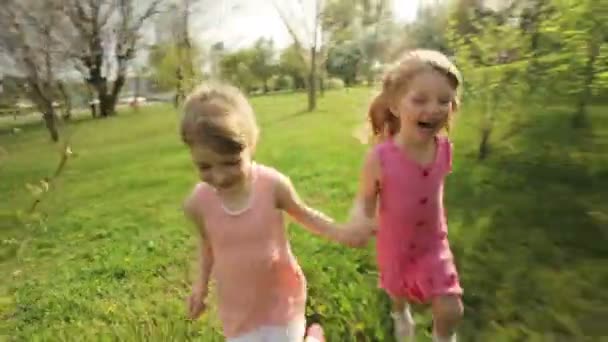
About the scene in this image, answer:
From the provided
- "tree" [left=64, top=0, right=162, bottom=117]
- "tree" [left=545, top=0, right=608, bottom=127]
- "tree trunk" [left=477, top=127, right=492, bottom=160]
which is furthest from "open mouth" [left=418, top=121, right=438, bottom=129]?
"tree" [left=64, top=0, right=162, bottom=117]

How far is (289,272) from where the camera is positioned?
2.56 metres

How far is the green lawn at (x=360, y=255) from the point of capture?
361cm

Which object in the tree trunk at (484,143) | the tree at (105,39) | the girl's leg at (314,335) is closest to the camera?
the girl's leg at (314,335)

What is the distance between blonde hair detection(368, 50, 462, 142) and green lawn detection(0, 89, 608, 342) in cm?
34

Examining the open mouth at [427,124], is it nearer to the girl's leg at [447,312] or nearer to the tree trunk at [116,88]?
the girl's leg at [447,312]

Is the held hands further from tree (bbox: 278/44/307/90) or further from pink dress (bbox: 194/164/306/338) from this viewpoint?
tree (bbox: 278/44/307/90)

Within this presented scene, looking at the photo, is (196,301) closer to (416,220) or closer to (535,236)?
(416,220)

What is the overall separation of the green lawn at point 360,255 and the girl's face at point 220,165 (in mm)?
953

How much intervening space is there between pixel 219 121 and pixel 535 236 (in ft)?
9.08

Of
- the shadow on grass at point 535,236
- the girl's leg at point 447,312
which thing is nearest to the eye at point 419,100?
the girl's leg at point 447,312

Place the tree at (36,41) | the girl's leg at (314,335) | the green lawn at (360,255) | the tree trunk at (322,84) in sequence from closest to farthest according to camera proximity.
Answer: the girl's leg at (314,335), the green lawn at (360,255), the tree at (36,41), the tree trunk at (322,84)

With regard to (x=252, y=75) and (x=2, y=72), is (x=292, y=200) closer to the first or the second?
(x=2, y=72)

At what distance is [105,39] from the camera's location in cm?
1653

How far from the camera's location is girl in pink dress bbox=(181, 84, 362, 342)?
94.8 inches
